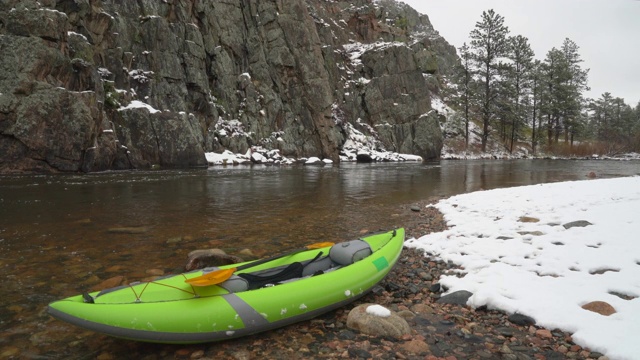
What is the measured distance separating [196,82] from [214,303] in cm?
3252

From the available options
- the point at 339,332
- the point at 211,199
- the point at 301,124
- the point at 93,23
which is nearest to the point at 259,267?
the point at 339,332

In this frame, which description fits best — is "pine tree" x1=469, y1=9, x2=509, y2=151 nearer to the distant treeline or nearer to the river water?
the distant treeline

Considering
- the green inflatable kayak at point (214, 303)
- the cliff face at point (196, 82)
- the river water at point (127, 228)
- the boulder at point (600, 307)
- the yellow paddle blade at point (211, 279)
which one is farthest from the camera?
the cliff face at point (196, 82)

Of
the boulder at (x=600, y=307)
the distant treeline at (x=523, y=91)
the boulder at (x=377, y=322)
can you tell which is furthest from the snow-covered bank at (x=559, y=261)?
the distant treeline at (x=523, y=91)

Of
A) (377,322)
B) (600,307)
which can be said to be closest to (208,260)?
(377,322)

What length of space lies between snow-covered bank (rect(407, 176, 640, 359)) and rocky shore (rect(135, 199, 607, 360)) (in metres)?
0.19

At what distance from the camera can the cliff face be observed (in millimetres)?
19844

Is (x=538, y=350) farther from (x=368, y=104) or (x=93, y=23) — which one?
(x=368, y=104)

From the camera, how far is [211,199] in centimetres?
1189

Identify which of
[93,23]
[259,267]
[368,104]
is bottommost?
[259,267]

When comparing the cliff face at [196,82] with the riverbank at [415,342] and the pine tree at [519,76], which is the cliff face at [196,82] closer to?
the pine tree at [519,76]

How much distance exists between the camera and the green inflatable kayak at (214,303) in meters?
2.92

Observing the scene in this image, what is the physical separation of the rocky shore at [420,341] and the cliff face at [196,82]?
22.3 m

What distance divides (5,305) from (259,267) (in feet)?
9.94
